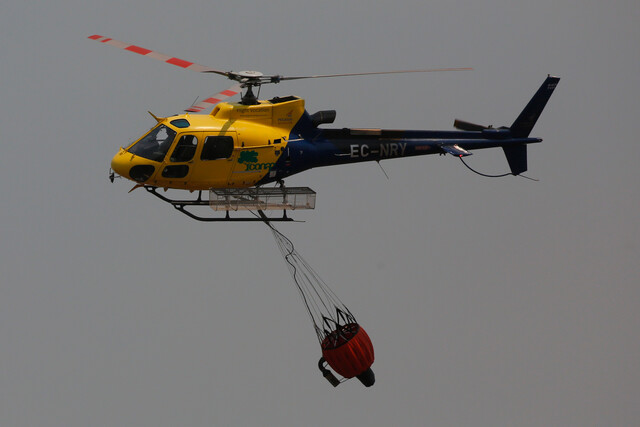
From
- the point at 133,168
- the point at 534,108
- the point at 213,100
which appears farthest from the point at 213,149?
the point at 534,108

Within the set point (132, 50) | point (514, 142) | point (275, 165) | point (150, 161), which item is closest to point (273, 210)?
point (275, 165)

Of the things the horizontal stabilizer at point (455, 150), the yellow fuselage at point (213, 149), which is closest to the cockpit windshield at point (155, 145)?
the yellow fuselage at point (213, 149)

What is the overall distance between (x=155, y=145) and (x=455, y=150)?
7244 mm

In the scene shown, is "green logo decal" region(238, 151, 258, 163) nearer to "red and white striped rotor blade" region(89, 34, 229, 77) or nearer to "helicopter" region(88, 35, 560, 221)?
"helicopter" region(88, 35, 560, 221)

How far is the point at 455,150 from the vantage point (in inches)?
1123

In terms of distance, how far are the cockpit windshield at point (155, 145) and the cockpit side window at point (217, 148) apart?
73 centimetres

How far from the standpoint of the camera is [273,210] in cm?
2602

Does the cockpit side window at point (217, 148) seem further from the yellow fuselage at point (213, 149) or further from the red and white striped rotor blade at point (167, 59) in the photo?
the red and white striped rotor blade at point (167, 59)

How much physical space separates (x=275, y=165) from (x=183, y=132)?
224cm

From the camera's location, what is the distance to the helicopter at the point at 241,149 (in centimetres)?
2569

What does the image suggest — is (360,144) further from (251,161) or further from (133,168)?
(133,168)

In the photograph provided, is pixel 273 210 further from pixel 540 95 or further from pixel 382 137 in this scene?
pixel 540 95

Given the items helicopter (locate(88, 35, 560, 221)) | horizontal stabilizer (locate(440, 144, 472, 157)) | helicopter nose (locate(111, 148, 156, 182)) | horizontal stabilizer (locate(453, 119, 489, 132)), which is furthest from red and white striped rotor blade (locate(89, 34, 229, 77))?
horizontal stabilizer (locate(453, 119, 489, 132))

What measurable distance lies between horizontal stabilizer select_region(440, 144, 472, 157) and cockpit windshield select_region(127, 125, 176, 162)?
672 cm
